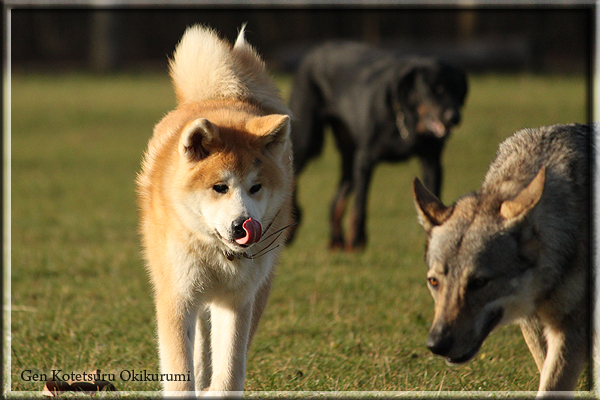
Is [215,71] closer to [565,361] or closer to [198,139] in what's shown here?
[198,139]

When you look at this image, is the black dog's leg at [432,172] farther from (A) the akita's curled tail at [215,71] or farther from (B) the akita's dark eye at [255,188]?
(B) the akita's dark eye at [255,188]

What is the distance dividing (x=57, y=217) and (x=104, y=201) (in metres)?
1.24

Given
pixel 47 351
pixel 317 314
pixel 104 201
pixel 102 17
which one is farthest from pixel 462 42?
pixel 47 351

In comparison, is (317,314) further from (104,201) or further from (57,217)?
(104,201)

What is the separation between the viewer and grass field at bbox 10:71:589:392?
4199mm

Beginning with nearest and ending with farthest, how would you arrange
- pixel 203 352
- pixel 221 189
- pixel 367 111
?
pixel 221 189 → pixel 203 352 → pixel 367 111

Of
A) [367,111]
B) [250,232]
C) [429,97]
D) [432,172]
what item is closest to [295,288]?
[432,172]

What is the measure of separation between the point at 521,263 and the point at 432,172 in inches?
157

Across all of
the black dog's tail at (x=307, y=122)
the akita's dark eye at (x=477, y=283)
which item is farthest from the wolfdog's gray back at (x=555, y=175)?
the black dog's tail at (x=307, y=122)

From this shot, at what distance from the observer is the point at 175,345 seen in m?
3.40

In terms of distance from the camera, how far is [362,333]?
4.91 m

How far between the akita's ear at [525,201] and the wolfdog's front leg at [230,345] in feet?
4.45

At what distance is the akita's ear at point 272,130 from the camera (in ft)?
11.1

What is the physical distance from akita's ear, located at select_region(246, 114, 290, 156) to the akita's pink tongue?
1.52 ft
